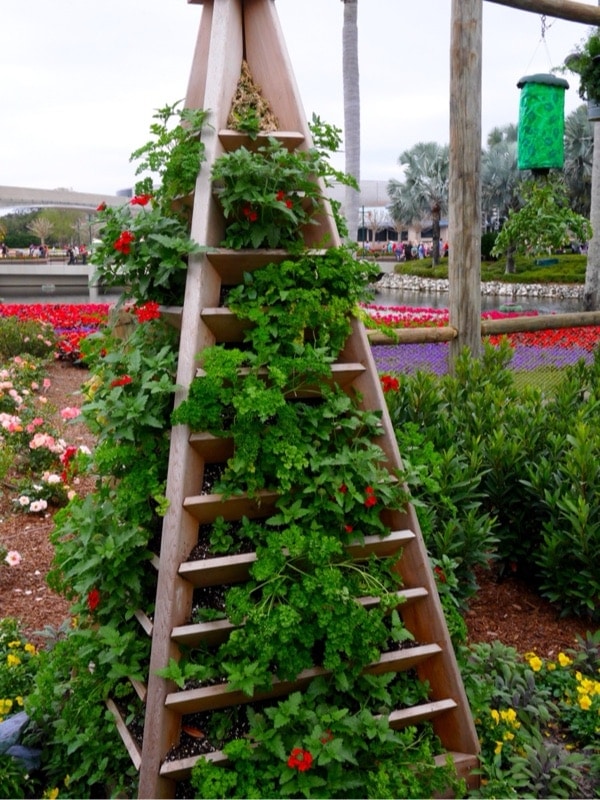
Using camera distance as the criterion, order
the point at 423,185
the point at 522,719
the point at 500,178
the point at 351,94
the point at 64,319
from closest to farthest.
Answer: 1. the point at 522,719
2. the point at 351,94
3. the point at 64,319
4. the point at 500,178
5. the point at 423,185

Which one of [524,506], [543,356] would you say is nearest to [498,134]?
[543,356]

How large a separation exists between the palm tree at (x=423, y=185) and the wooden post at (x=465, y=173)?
29.0m

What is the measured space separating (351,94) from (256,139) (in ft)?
26.3

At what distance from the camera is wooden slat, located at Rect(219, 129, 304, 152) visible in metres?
2.52

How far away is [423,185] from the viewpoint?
37.0 m

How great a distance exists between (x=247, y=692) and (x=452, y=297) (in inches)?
146

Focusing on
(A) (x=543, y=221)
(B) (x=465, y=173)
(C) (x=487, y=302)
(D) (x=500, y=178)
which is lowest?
(C) (x=487, y=302)

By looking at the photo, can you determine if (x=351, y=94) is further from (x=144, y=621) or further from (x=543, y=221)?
(x=144, y=621)

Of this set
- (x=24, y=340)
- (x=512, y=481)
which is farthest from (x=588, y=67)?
(x=24, y=340)

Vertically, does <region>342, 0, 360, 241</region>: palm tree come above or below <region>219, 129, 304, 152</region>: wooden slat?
above

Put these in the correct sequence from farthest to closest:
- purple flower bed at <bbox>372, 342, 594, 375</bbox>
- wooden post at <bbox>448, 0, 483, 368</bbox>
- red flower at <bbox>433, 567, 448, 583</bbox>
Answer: purple flower bed at <bbox>372, 342, 594, 375</bbox>, wooden post at <bbox>448, 0, 483, 368</bbox>, red flower at <bbox>433, 567, 448, 583</bbox>

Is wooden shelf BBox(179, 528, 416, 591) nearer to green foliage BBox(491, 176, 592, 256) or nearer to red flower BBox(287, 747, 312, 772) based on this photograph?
red flower BBox(287, 747, 312, 772)

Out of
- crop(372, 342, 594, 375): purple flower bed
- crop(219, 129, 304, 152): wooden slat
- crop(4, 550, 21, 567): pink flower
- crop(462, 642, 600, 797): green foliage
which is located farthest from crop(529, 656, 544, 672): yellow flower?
crop(4, 550, 21, 567): pink flower

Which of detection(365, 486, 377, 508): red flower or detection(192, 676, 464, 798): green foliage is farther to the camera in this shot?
detection(365, 486, 377, 508): red flower
